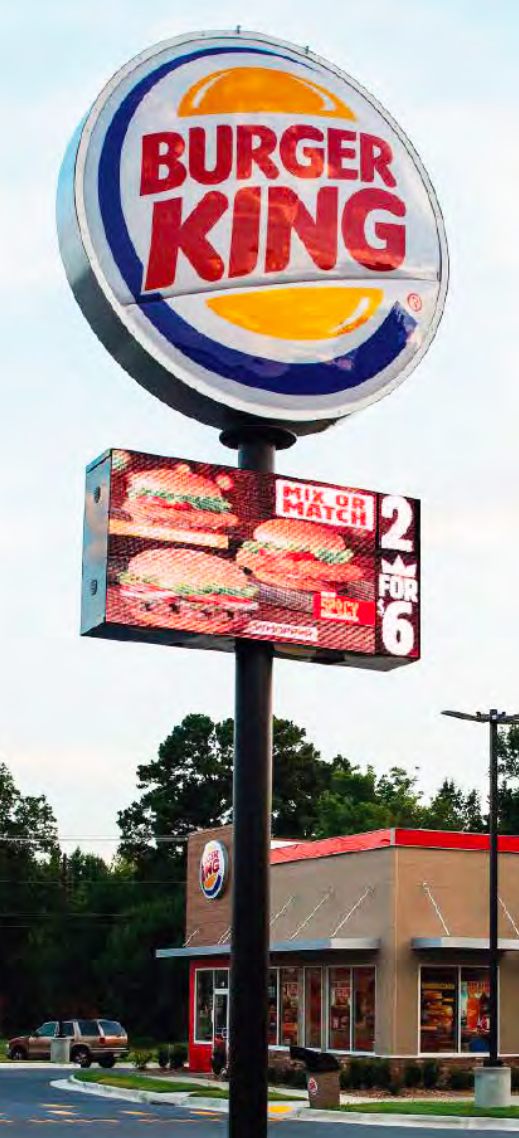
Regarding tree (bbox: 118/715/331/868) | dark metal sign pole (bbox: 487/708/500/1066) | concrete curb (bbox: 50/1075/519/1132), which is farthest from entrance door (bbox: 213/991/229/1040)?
tree (bbox: 118/715/331/868)

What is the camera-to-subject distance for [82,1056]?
52500 mm

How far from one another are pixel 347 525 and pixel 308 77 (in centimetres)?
414

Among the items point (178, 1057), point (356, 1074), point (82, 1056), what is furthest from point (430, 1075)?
point (82, 1056)

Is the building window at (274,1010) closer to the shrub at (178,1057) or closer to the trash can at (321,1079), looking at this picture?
the shrub at (178,1057)

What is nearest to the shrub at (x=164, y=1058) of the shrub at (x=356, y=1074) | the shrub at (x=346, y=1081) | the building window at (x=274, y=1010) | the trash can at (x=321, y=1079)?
the building window at (x=274, y=1010)

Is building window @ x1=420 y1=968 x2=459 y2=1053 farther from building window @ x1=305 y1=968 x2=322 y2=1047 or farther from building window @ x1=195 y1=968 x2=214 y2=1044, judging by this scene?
building window @ x1=195 y1=968 x2=214 y2=1044

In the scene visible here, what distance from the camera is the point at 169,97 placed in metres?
13.3

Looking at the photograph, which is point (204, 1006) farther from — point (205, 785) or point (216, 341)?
point (205, 785)

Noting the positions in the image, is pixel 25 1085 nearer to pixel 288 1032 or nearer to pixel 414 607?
pixel 288 1032

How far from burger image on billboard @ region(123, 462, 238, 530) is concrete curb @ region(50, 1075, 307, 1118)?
20838mm

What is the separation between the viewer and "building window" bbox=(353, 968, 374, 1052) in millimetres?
38219

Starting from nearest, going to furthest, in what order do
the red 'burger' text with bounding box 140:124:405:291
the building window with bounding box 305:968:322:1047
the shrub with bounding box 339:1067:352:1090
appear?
1. the red 'burger' text with bounding box 140:124:405:291
2. the shrub with bounding box 339:1067:352:1090
3. the building window with bounding box 305:968:322:1047

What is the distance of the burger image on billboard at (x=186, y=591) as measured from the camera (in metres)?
12.0

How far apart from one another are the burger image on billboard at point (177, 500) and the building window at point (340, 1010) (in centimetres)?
2911
